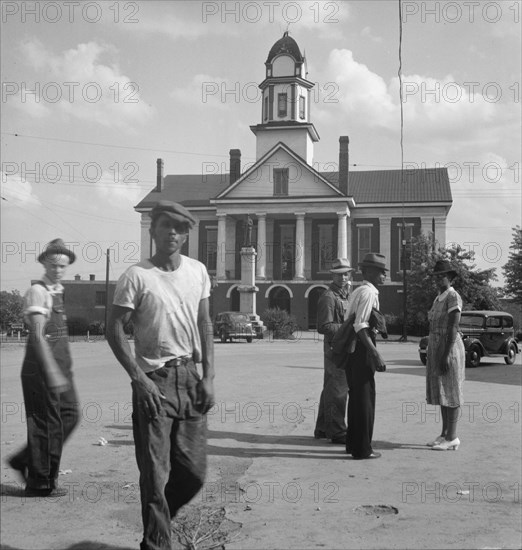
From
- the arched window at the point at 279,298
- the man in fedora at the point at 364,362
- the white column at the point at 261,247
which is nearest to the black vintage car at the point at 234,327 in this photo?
the white column at the point at 261,247

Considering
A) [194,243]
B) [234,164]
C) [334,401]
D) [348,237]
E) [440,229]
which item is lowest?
[334,401]

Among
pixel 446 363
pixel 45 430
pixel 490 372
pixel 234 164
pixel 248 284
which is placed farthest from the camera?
pixel 234 164

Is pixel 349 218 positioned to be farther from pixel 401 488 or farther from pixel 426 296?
pixel 401 488

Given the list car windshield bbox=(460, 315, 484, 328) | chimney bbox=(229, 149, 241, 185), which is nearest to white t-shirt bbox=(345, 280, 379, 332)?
car windshield bbox=(460, 315, 484, 328)

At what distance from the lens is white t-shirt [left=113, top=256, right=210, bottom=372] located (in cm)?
339

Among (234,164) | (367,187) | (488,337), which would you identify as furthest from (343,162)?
(488,337)

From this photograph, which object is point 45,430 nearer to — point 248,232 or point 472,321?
point 472,321

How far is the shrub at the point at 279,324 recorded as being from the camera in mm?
36000

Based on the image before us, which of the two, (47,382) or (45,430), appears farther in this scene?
(45,430)

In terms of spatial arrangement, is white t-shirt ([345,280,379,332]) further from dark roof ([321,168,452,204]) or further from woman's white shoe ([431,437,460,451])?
dark roof ([321,168,452,204])

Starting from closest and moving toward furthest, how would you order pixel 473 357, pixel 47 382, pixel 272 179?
pixel 47 382 → pixel 473 357 → pixel 272 179

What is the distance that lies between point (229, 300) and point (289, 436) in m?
40.9

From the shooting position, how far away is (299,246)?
1945 inches

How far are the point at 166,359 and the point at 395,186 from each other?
50.1 meters
